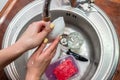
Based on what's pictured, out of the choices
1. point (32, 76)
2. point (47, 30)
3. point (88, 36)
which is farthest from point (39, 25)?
point (88, 36)

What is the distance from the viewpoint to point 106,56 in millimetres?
733

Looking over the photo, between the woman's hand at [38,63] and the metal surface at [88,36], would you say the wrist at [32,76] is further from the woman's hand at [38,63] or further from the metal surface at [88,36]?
the metal surface at [88,36]

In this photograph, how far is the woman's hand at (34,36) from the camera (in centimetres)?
64

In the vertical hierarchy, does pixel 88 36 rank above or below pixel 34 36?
above

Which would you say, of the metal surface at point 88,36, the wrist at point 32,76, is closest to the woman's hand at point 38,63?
the wrist at point 32,76

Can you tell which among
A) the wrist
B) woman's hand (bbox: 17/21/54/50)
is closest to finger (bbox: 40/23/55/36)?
woman's hand (bbox: 17/21/54/50)

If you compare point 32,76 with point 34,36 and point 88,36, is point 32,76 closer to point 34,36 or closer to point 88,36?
point 34,36

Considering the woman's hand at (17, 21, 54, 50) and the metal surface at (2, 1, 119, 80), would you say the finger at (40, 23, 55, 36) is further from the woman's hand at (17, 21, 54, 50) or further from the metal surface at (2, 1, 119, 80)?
the metal surface at (2, 1, 119, 80)

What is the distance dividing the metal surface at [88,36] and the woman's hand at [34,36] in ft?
0.54

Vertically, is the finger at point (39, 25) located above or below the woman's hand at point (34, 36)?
above

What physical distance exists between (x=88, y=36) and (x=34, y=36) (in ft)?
0.92

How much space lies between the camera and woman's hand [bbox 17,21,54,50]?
0.64m

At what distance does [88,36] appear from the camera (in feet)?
2.82

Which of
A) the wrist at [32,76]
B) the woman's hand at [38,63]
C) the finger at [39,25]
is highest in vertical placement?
the finger at [39,25]
